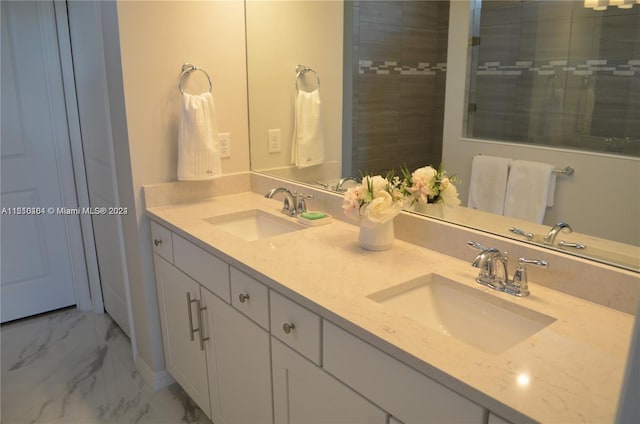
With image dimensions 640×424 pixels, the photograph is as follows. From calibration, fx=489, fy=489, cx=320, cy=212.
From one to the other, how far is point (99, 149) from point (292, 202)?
3.79 ft

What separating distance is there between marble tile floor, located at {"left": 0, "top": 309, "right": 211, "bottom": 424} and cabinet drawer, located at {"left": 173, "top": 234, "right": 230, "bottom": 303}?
73 cm

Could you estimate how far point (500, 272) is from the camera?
130 centimetres

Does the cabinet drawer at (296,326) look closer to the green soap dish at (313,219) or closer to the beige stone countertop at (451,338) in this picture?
the beige stone countertop at (451,338)

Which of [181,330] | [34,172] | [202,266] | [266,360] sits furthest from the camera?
[34,172]

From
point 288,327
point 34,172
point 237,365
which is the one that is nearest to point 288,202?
point 237,365

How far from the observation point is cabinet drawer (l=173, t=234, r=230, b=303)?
5.34ft

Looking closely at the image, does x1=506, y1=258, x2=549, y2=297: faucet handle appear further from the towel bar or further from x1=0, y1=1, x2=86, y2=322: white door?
x1=0, y1=1, x2=86, y2=322: white door

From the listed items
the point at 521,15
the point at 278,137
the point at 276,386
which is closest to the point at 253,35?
the point at 278,137

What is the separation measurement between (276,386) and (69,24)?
7.31 feet

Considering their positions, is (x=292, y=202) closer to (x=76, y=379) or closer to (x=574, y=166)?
(x=574, y=166)

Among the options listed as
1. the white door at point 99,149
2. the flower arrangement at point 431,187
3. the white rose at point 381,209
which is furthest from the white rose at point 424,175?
the white door at point 99,149

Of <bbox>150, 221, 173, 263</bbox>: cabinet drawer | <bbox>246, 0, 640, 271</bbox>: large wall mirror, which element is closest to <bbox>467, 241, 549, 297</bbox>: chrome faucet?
<bbox>246, 0, 640, 271</bbox>: large wall mirror

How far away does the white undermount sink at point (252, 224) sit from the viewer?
2016 millimetres

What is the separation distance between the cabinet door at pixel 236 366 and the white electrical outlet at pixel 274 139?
85cm
